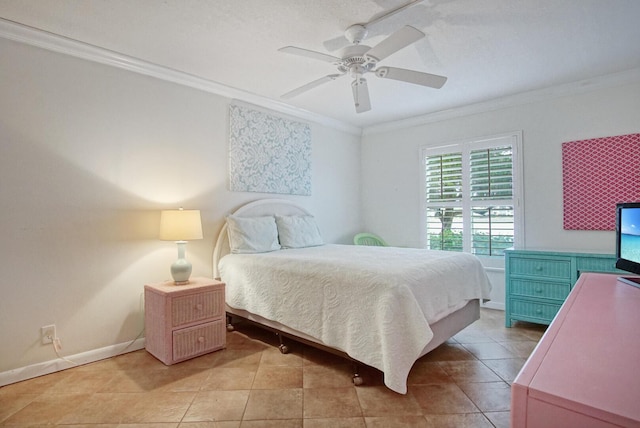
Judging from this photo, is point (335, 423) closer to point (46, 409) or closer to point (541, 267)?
point (46, 409)

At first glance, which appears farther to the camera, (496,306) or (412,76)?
(496,306)

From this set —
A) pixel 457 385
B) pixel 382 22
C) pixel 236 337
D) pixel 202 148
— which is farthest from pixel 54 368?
pixel 382 22

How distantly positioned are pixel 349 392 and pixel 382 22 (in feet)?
8.04

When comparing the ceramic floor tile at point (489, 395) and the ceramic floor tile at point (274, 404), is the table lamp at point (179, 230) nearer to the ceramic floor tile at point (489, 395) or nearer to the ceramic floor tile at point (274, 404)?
the ceramic floor tile at point (274, 404)

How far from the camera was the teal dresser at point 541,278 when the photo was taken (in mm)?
2998

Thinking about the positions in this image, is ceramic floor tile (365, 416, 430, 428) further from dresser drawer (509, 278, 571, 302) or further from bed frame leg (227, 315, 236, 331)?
dresser drawer (509, 278, 571, 302)

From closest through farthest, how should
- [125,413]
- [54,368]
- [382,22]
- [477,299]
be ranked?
[125,413] < [382,22] < [54,368] < [477,299]

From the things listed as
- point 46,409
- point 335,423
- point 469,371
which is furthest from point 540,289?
point 46,409

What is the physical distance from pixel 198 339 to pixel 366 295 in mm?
1451

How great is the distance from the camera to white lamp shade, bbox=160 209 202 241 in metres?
2.69

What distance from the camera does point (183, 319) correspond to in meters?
2.57

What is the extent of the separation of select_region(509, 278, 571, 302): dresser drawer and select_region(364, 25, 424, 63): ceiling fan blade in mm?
2595

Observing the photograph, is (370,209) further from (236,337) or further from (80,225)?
(80,225)

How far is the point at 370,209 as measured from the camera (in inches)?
201
